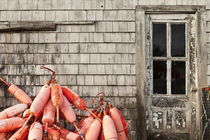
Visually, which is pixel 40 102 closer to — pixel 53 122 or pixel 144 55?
pixel 53 122

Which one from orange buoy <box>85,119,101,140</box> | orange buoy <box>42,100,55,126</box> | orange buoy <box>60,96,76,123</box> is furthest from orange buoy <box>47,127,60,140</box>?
orange buoy <box>85,119,101,140</box>

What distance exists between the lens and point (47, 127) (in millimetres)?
3479

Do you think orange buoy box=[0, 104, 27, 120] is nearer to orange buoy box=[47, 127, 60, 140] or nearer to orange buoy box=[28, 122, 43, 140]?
orange buoy box=[28, 122, 43, 140]

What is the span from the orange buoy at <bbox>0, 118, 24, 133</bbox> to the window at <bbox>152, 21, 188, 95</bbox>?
110 inches

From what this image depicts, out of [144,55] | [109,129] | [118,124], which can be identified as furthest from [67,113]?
[144,55]

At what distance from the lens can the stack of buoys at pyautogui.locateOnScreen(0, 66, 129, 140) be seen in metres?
3.43

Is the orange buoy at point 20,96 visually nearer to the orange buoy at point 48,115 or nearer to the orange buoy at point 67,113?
the orange buoy at point 48,115

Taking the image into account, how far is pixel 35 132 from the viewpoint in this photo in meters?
3.26

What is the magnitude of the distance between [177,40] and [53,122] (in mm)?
3136

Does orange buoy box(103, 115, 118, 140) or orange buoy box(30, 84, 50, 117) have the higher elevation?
orange buoy box(30, 84, 50, 117)

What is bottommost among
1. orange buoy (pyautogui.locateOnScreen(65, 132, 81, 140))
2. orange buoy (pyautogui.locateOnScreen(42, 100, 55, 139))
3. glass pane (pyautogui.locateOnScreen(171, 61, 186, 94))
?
orange buoy (pyautogui.locateOnScreen(65, 132, 81, 140))

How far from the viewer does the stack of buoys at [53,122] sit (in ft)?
11.3

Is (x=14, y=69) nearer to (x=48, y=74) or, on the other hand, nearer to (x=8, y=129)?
(x=48, y=74)

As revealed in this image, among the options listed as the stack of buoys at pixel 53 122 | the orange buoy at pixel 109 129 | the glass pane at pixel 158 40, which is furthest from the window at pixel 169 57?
the orange buoy at pixel 109 129
